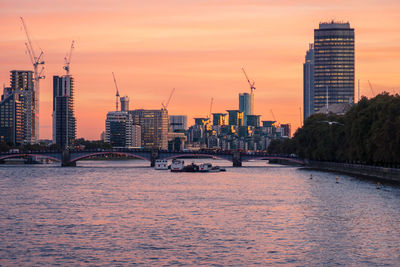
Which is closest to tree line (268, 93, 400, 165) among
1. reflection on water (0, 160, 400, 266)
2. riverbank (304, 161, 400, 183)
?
riverbank (304, 161, 400, 183)

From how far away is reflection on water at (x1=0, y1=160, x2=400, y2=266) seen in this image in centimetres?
4653

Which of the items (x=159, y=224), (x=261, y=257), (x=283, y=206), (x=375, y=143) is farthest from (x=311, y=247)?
(x=375, y=143)

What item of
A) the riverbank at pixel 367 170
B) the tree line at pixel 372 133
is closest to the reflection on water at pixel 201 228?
the tree line at pixel 372 133

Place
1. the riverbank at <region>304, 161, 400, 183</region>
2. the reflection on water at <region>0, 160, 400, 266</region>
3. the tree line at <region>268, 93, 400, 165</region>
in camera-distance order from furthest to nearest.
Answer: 1. the riverbank at <region>304, 161, 400, 183</region>
2. the tree line at <region>268, 93, 400, 165</region>
3. the reflection on water at <region>0, 160, 400, 266</region>

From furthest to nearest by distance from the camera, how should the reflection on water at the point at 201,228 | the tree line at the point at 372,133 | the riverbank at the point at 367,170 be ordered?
the riverbank at the point at 367,170, the tree line at the point at 372,133, the reflection on water at the point at 201,228

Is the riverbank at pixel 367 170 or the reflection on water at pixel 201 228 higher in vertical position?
the riverbank at pixel 367 170

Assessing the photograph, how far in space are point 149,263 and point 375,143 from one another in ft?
279

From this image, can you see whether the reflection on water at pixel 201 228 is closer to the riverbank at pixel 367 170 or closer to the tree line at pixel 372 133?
the tree line at pixel 372 133

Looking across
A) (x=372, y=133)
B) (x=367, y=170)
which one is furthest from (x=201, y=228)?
(x=367, y=170)

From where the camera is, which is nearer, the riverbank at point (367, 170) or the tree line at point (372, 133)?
the tree line at point (372, 133)

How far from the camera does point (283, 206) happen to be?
79.2 meters

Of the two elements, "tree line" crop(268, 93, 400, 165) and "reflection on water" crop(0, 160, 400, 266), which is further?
"tree line" crop(268, 93, 400, 165)

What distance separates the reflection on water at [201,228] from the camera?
1832 inches

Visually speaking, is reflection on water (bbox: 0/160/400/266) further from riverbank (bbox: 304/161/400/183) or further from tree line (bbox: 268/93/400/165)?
riverbank (bbox: 304/161/400/183)
